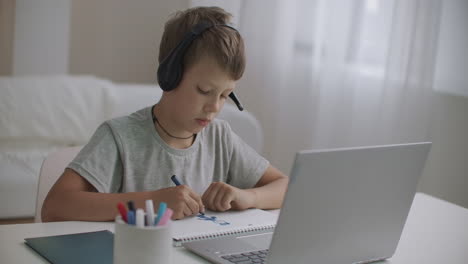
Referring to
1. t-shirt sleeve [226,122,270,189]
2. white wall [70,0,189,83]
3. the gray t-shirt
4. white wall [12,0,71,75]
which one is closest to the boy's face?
the gray t-shirt

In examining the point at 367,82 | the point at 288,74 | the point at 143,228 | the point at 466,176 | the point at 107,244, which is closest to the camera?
the point at 143,228

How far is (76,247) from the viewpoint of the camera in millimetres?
1080

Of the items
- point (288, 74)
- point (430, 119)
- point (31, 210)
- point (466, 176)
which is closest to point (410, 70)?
point (430, 119)

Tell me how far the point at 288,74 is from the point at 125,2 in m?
0.97

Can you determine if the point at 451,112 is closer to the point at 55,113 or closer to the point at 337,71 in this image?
the point at 337,71

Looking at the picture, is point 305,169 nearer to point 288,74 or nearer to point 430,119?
point 430,119

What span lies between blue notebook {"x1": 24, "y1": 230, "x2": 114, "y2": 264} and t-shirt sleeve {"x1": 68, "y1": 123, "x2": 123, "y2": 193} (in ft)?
0.66

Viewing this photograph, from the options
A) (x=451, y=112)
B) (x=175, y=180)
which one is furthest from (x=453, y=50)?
(x=175, y=180)

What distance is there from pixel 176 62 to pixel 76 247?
446mm

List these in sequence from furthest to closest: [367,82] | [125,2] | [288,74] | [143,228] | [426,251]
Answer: [125,2] → [288,74] → [367,82] → [426,251] → [143,228]

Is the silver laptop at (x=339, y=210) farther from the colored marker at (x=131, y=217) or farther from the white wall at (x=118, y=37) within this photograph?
the white wall at (x=118, y=37)

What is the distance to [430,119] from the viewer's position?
2607mm

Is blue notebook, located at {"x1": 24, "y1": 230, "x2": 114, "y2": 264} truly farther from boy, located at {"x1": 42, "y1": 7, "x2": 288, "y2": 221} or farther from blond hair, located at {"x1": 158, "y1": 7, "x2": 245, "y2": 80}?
blond hair, located at {"x1": 158, "y1": 7, "x2": 245, "y2": 80}

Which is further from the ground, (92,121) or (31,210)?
(92,121)
